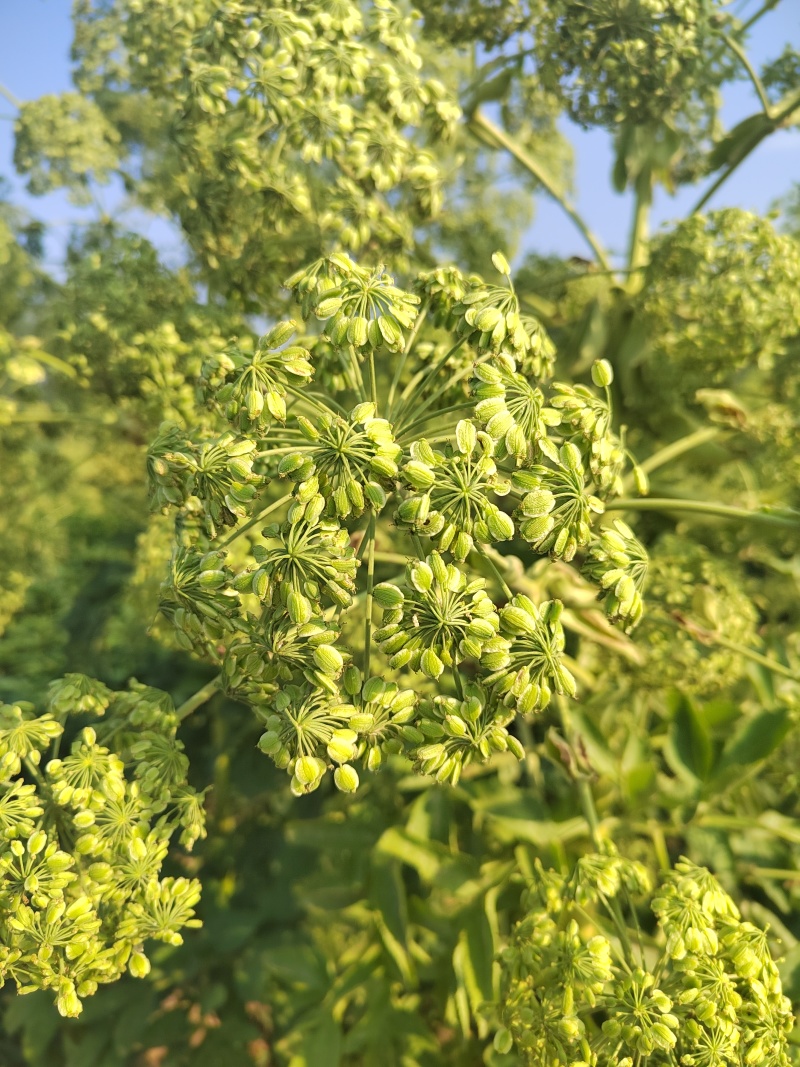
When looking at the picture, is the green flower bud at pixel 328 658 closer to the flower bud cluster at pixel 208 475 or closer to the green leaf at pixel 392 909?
the flower bud cluster at pixel 208 475

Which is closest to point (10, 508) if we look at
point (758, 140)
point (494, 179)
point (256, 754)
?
point (256, 754)

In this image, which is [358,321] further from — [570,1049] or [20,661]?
[20,661]

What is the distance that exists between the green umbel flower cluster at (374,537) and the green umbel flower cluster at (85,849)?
0.73 feet

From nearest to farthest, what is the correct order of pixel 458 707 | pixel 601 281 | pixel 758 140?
pixel 458 707 → pixel 758 140 → pixel 601 281

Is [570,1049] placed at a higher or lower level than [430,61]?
lower

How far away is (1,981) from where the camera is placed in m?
0.99

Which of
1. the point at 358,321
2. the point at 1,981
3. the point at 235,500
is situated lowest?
the point at 1,981

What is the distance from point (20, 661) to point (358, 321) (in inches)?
138

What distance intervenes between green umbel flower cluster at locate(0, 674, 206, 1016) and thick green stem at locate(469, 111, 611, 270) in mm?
1885

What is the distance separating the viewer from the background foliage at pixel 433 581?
1.02 metres

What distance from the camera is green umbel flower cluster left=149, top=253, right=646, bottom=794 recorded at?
0.90 m

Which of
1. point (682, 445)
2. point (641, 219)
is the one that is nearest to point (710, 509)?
point (682, 445)

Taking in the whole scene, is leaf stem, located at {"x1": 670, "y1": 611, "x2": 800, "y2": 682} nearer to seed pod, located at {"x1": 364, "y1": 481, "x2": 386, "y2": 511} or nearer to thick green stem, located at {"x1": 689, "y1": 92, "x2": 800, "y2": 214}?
seed pod, located at {"x1": 364, "y1": 481, "x2": 386, "y2": 511}

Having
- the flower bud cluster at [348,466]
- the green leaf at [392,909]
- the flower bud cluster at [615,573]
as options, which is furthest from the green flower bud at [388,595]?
the green leaf at [392,909]
